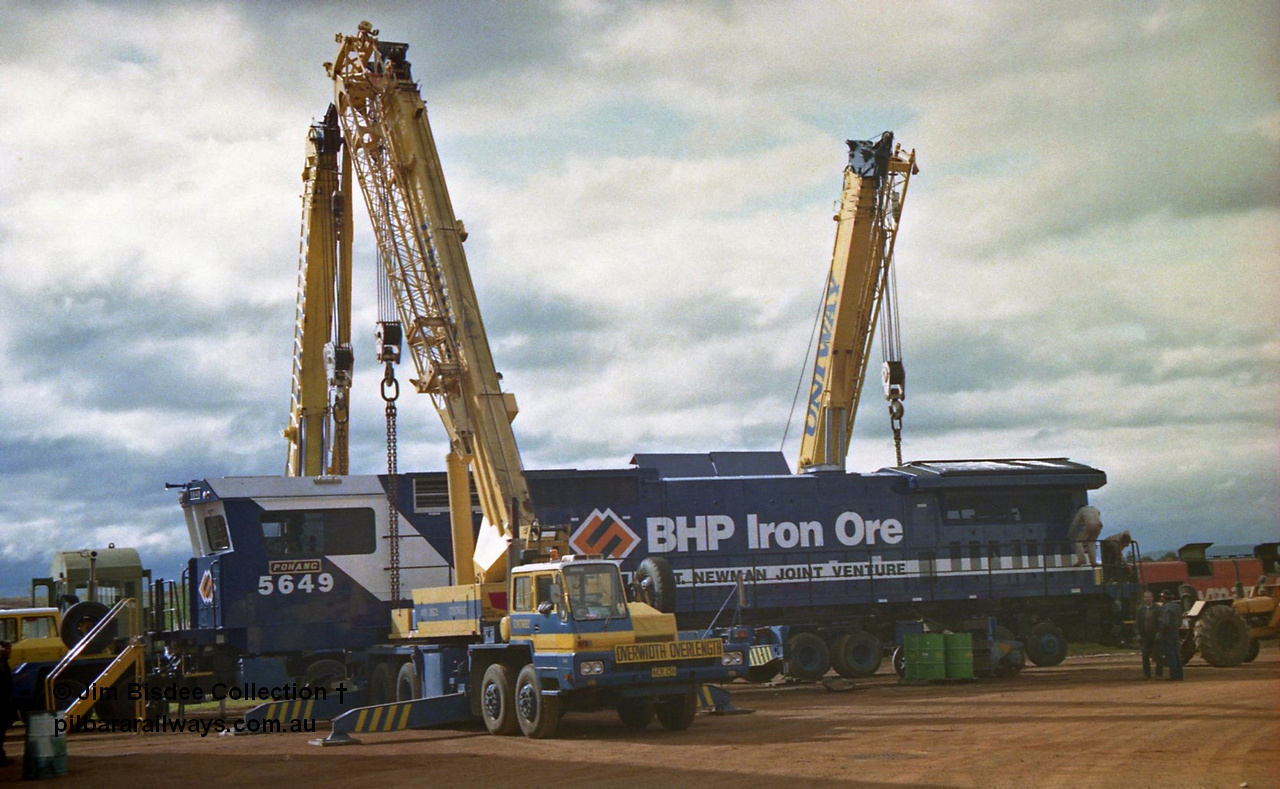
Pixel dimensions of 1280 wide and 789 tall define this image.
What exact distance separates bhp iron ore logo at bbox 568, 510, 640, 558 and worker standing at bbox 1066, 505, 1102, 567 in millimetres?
10630

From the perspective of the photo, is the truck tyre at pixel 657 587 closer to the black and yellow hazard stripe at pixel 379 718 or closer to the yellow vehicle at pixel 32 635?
the black and yellow hazard stripe at pixel 379 718

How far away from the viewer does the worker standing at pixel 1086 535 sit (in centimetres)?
3048

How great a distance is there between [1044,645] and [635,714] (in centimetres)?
1344

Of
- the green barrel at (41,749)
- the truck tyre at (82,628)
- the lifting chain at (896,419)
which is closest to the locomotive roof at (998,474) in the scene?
the lifting chain at (896,419)

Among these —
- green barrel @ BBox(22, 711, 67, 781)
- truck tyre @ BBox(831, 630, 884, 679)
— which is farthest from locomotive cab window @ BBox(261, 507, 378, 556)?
truck tyre @ BBox(831, 630, 884, 679)

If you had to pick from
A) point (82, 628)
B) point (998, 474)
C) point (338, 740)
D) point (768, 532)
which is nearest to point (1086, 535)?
point (998, 474)

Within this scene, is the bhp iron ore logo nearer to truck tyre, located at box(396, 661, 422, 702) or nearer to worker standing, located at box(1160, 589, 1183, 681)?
truck tyre, located at box(396, 661, 422, 702)

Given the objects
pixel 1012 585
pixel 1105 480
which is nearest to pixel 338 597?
pixel 1012 585

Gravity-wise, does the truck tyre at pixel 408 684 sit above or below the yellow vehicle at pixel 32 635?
below

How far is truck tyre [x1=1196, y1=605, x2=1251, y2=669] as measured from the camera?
1110 inches

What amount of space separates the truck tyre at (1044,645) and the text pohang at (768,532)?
145 inches

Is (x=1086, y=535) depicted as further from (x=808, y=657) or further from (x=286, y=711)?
(x=286, y=711)

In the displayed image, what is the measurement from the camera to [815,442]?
105 ft

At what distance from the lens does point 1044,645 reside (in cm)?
2956
